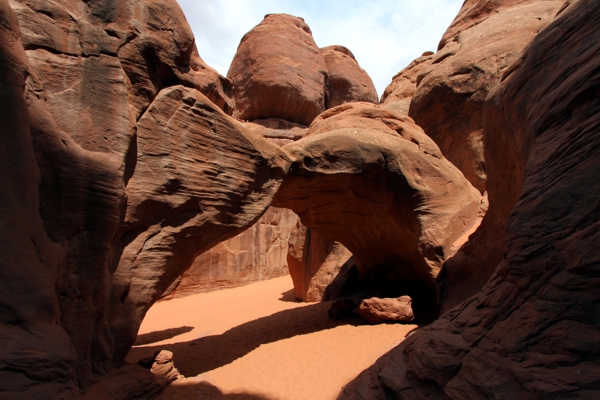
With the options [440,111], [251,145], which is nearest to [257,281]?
[440,111]

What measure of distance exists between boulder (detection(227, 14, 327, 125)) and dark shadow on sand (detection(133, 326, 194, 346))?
40.2 ft

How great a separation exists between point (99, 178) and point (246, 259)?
411 inches

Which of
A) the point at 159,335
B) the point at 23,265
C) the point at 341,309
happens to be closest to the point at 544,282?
the point at 23,265

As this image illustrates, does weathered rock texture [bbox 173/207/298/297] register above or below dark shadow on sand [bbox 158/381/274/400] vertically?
above

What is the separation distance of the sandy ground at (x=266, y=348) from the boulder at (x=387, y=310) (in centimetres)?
17

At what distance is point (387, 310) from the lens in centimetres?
676

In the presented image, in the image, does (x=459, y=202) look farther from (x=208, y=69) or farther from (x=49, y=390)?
(x=49, y=390)

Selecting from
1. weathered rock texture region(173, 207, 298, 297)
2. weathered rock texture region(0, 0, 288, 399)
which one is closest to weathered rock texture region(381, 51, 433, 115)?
weathered rock texture region(173, 207, 298, 297)

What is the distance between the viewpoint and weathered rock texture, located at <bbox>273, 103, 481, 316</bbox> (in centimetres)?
621

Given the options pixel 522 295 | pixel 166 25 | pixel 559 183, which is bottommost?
pixel 522 295

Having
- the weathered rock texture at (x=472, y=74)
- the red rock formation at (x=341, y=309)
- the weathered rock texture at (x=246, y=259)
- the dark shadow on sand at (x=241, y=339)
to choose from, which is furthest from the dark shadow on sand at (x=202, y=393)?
the weathered rock texture at (x=246, y=259)

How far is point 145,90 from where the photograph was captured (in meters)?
4.54

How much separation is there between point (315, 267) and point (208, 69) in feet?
20.1

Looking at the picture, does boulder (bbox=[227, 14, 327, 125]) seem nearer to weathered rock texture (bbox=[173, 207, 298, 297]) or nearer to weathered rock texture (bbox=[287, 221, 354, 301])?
weathered rock texture (bbox=[173, 207, 298, 297])
